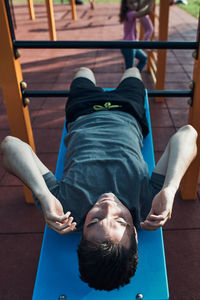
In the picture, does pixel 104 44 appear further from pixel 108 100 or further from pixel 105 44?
pixel 108 100

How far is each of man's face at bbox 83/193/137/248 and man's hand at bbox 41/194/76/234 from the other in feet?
0.30

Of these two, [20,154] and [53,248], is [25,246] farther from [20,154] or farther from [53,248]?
[20,154]

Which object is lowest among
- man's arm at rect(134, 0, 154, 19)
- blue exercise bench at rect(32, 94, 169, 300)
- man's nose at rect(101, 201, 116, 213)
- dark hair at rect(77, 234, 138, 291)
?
blue exercise bench at rect(32, 94, 169, 300)

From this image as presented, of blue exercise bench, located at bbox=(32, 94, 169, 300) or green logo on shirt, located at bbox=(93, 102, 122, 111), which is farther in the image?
green logo on shirt, located at bbox=(93, 102, 122, 111)

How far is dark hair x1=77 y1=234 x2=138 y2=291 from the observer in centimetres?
125

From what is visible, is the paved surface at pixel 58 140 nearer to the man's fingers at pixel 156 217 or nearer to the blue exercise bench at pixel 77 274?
the blue exercise bench at pixel 77 274

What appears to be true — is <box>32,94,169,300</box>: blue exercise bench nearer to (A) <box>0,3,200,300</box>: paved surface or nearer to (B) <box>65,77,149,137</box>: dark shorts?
(A) <box>0,3,200,300</box>: paved surface

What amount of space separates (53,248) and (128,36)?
2940 mm

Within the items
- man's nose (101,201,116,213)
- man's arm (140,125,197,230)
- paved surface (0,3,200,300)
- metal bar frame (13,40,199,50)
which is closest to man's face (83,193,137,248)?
man's nose (101,201,116,213)

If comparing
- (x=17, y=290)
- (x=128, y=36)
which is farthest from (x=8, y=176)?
(x=128, y=36)

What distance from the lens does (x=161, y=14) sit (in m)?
3.24

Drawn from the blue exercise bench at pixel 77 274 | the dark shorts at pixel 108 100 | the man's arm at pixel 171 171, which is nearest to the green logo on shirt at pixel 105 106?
the dark shorts at pixel 108 100

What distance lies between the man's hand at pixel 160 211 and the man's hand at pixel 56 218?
35 cm

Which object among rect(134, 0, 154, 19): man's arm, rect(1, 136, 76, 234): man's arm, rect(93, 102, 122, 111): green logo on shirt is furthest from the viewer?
rect(134, 0, 154, 19): man's arm
